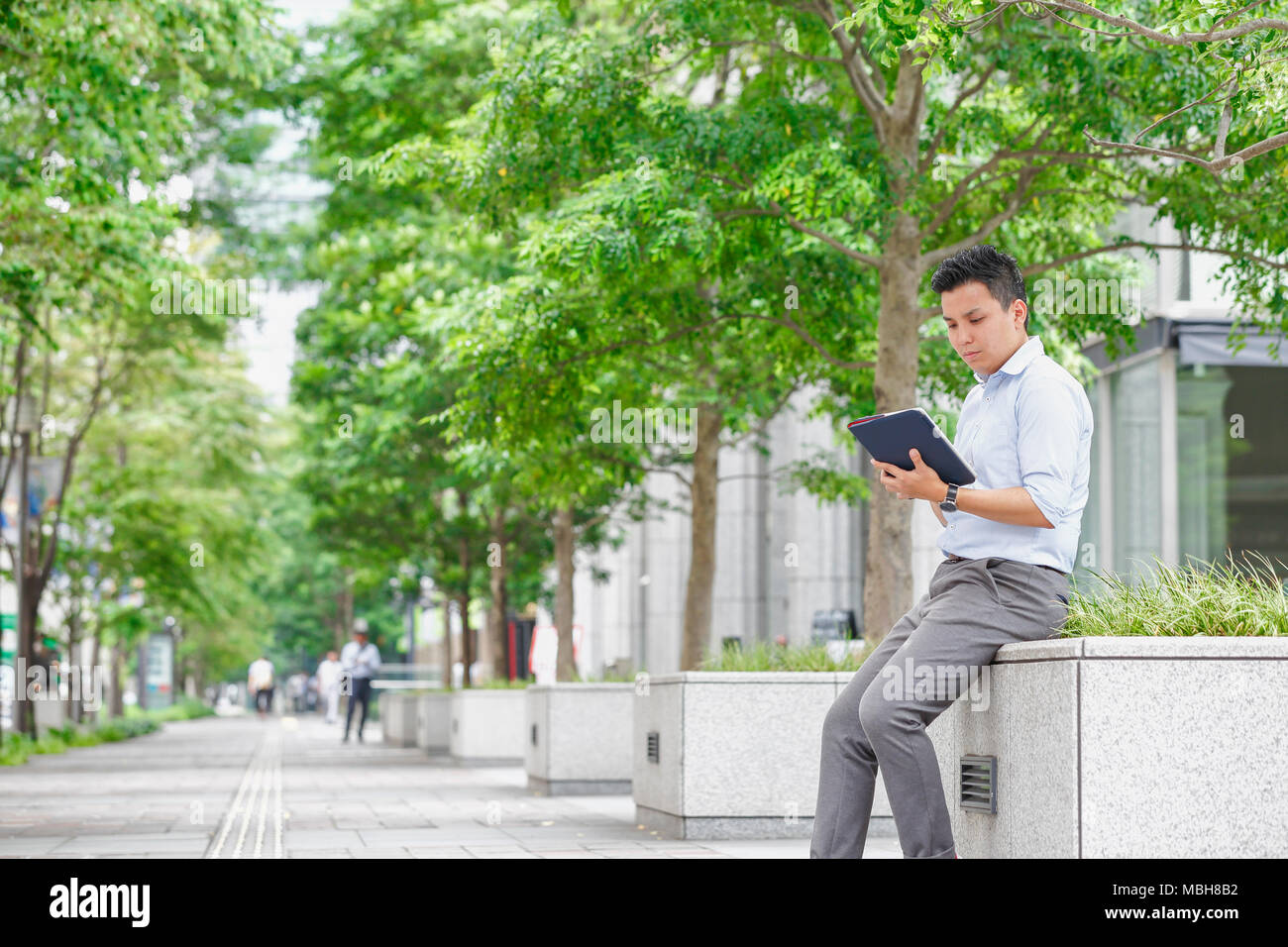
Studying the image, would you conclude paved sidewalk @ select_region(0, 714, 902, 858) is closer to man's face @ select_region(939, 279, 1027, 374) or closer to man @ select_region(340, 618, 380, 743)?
man's face @ select_region(939, 279, 1027, 374)

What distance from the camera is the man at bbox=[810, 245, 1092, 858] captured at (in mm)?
5148

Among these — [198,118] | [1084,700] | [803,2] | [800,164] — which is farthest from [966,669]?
[198,118]

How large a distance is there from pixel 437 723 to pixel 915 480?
2000cm

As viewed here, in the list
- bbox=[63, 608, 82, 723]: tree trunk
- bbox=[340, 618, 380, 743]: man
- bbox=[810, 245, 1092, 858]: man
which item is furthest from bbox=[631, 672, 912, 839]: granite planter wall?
bbox=[63, 608, 82, 723]: tree trunk

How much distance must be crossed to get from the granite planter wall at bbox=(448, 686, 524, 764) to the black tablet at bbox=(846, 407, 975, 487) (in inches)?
633

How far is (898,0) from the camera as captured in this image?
7148 mm

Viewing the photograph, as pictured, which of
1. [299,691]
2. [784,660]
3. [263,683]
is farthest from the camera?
[299,691]

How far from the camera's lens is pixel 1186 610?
5.34 m

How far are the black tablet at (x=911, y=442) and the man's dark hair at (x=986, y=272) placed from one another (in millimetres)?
558

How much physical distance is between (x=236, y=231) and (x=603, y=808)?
1397cm

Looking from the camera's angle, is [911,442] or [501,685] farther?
[501,685]

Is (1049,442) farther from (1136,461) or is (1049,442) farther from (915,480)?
(1136,461)

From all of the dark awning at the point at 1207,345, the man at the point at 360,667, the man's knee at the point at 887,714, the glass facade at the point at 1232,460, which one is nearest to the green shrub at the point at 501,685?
the man at the point at 360,667

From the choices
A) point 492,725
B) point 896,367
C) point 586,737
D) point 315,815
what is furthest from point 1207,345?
point 315,815
